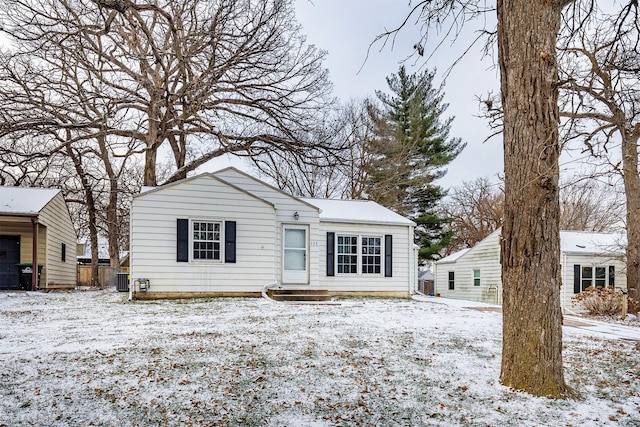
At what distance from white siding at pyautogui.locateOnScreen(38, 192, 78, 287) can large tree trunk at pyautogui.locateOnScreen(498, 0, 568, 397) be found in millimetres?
13684

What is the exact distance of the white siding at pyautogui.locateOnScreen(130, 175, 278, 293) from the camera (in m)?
10.8

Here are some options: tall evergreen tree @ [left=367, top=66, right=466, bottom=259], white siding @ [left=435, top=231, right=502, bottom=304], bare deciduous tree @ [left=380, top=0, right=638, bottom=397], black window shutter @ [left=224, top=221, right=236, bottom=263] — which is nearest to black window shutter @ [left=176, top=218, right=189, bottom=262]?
black window shutter @ [left=224, top=221, right=236, bottom=263]

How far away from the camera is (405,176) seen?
25172mm

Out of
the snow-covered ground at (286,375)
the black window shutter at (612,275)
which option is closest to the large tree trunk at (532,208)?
the snow-covered ground at (286,375)

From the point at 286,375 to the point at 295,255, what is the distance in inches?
322

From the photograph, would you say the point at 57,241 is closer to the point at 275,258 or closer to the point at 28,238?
the point at 28,238

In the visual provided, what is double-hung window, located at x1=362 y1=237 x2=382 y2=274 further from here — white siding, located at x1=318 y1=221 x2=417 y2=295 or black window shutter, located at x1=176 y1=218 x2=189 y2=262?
black window shutter, located at x1=176 y1=218 x2=189 y2=262

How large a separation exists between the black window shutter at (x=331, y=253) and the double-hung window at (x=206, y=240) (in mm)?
3463

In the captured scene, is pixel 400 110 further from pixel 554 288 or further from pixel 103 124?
pixel 554 288

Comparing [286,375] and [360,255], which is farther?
[360,255]

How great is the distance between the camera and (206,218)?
11.3 meters

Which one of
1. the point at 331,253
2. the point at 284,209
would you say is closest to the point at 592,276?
the point at 331,253

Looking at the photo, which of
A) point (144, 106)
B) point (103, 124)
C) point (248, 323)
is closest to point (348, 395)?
point (248, 323)

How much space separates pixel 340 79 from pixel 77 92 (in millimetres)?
10010
